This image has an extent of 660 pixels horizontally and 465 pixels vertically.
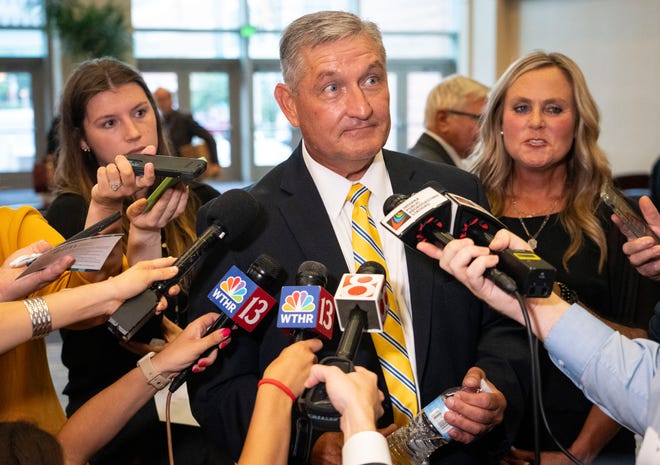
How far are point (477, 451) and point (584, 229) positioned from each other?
34.7 inches

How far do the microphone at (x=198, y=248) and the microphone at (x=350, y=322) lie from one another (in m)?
0.34

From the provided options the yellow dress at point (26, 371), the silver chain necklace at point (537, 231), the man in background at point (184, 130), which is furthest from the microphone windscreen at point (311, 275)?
the man in background at point (184, 130)

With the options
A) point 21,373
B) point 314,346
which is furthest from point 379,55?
point 21,373

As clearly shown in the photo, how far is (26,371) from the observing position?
6.39 ft

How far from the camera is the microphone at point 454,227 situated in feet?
4.73

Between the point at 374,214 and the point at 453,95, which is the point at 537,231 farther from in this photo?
→ the point at 453,95

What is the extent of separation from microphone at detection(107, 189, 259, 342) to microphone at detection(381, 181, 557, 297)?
327 millimetres

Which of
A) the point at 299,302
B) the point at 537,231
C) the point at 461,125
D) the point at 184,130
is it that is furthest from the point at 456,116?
the point at 184,130

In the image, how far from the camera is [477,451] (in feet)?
6.50

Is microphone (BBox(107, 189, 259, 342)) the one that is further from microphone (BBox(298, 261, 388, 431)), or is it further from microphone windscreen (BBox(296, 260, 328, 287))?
microphone (BBox(298, 261, 388, 431))

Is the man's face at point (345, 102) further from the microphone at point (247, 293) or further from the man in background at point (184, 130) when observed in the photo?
the man in background at point (184, 130)

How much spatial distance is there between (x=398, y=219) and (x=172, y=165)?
2.17 feet

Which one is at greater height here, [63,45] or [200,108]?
[63,45]

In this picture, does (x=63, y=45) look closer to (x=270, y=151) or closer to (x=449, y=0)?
(x=270, y=151)
